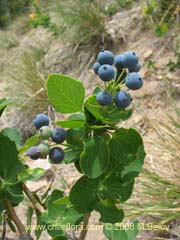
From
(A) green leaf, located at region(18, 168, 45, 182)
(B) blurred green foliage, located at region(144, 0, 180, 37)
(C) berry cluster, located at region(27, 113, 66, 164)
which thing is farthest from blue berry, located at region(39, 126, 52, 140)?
(B) blurred green foliage, located at region(144, 0, 180, 37)

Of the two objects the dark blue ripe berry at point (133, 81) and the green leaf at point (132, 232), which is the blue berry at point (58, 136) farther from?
the green leaf at point (132, 232)

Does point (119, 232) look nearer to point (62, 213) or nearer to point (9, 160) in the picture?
point (62, 213)

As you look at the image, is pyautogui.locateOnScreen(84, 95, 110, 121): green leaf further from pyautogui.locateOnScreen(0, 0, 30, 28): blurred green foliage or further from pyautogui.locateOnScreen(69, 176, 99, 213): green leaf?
pyautogui.locateOnScreen(0, 0, 30, 28): blurred green foliage

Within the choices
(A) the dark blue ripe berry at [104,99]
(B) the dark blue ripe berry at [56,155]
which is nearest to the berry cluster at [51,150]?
(B) the dark blue ripe berry at [56,155]

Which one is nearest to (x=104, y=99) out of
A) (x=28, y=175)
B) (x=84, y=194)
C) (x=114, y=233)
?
(x=84, y=194)

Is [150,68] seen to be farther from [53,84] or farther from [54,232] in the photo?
[53,84]
